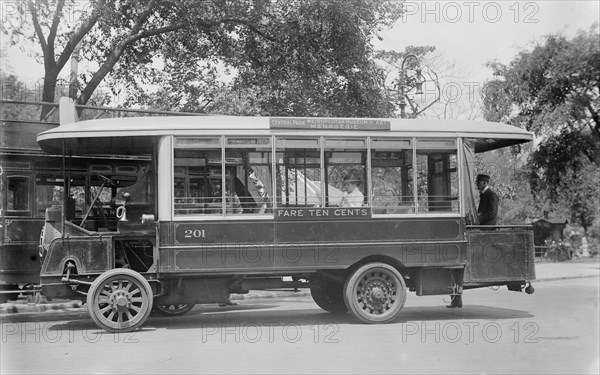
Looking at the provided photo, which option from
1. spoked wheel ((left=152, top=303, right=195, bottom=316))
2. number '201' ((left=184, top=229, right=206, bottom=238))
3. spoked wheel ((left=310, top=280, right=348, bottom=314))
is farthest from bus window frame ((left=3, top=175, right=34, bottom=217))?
spoked wheel ((left=310, top=280, right=348, bottom=314))

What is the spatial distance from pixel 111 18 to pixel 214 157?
732cm

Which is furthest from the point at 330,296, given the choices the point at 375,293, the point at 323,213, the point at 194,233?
the point at 194,233

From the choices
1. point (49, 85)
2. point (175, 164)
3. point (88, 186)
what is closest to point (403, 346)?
point (175, 164)

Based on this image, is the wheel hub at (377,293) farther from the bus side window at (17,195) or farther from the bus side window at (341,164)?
the bus side window at (17,195)

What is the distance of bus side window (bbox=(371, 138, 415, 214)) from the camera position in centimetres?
1029

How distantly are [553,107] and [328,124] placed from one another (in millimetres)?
10840

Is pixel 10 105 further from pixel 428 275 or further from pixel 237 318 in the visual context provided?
pixel 428 275

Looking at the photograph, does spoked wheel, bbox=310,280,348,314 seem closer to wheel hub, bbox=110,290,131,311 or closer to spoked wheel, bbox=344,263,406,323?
spoked wheel, bbox=344,263,406,323

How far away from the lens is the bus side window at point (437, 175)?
10.5 meters

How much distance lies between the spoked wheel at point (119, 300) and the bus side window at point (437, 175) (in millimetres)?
4029

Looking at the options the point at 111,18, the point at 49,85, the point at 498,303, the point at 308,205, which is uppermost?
the point at 111,18

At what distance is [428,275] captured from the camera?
10.5 metres

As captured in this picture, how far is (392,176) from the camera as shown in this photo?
10469 millimetres

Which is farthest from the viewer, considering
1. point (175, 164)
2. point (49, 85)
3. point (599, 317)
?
point (49, 85)
